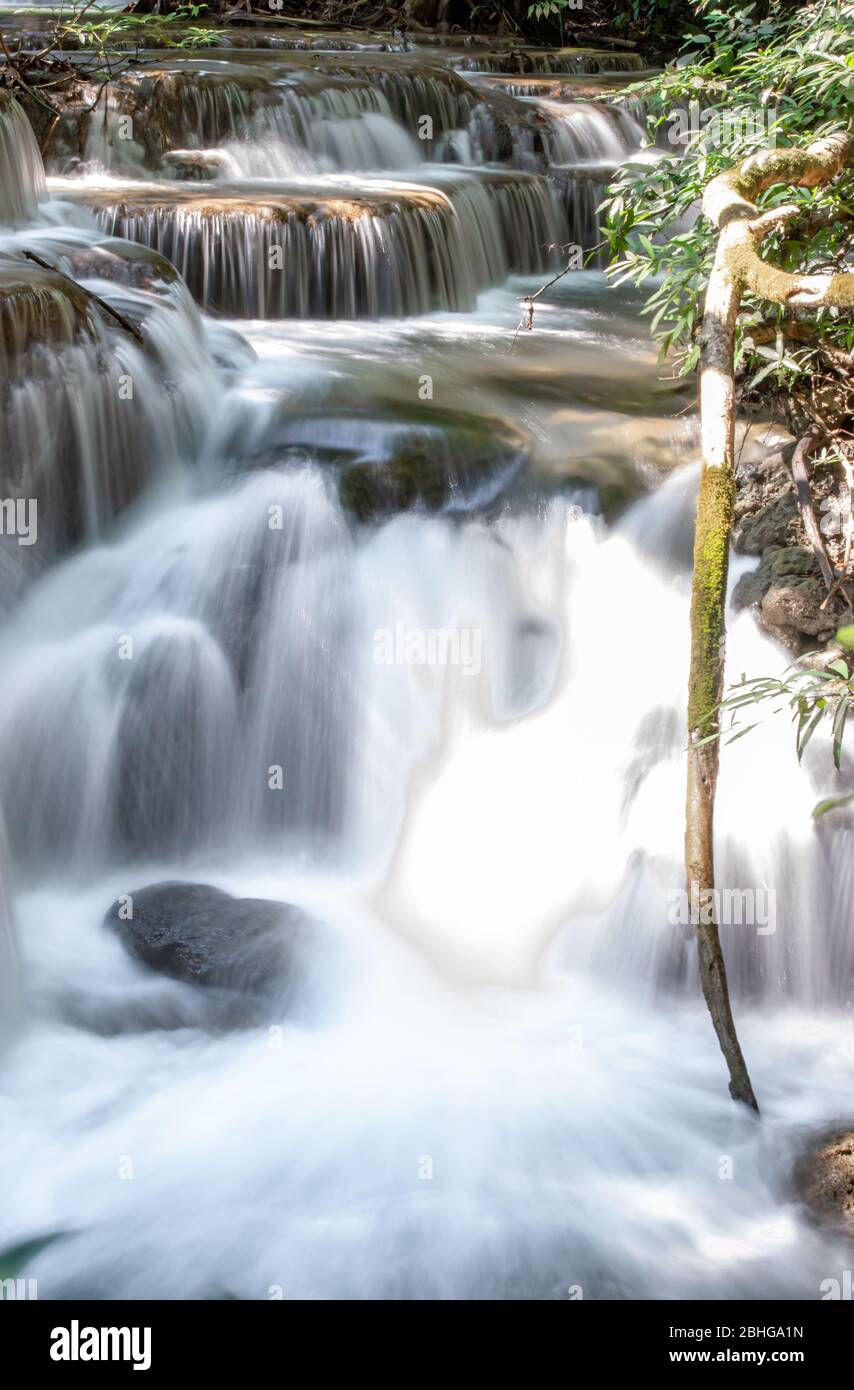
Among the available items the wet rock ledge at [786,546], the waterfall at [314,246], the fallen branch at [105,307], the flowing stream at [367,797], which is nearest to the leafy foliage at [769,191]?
the wet rock ledge at [786,546]

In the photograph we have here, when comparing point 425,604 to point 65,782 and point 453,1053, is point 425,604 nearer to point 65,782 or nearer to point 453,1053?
point 65,782

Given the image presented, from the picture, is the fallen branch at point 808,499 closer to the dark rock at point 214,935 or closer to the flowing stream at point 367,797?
the flowing stream at point 367,797

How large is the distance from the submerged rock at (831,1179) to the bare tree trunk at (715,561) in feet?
0.84

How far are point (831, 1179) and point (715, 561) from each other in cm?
165

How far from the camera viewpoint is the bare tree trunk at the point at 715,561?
141 inches

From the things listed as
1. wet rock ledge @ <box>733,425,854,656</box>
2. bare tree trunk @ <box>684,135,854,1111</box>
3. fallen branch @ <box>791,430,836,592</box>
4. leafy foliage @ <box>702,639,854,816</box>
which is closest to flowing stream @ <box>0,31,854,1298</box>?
wet rock ledge @ <box>733,425,854,656</box>

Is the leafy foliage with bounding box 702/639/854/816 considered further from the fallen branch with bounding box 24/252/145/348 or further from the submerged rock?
the fallen branch with bounding box 24/252/145/348

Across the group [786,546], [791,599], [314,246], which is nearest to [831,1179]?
[791,599]

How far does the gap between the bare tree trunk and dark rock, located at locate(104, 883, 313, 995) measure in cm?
146

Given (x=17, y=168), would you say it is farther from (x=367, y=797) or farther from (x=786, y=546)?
(x=786, y=546)

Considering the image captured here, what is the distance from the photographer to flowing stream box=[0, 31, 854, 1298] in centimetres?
369

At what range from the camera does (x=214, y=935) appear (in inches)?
176

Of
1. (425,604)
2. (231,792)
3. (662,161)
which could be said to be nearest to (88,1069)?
(231,792)
